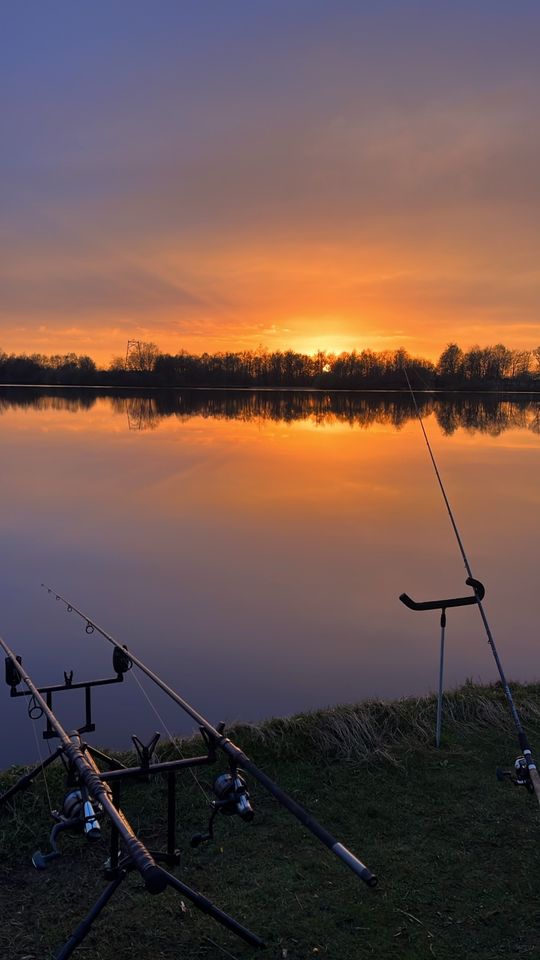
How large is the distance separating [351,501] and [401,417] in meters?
33.8

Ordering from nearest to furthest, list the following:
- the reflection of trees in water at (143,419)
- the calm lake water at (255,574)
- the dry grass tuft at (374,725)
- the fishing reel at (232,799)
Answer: the fishing reel at (232,799)
the dry grass tuft at (374,725)
the calm lake water at (255,574)
the reflection of trees in water at (143,419)

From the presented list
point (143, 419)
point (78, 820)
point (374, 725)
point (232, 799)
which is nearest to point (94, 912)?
point (78, 820)

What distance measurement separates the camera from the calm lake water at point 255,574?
7.16m

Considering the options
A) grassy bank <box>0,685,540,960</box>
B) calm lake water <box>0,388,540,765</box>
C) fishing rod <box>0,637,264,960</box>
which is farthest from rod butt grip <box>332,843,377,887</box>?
calm lake water <box>0,388,540,765</box>

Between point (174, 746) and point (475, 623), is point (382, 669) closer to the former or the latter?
point (475, 623)

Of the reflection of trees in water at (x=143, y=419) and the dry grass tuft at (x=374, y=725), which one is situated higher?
the reflection of trees in water at (x=143, y=419)

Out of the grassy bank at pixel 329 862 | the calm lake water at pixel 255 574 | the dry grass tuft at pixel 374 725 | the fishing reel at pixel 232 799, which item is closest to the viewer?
the fishing reel at pixel 232 799

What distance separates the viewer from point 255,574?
1123cm

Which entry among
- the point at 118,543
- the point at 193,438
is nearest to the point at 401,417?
the point at 193,438

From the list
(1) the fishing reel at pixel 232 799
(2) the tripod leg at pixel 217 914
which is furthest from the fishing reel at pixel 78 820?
(1) the fishing reel at pixel 232 799

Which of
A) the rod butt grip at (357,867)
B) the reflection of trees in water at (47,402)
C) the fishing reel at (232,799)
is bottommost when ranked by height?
the fishing reel at (232,799)

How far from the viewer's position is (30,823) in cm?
407

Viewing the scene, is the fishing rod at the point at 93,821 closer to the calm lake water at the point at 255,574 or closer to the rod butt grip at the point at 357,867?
the rod butt grip at the point at 357,867

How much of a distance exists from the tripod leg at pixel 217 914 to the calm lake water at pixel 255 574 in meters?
2.81
